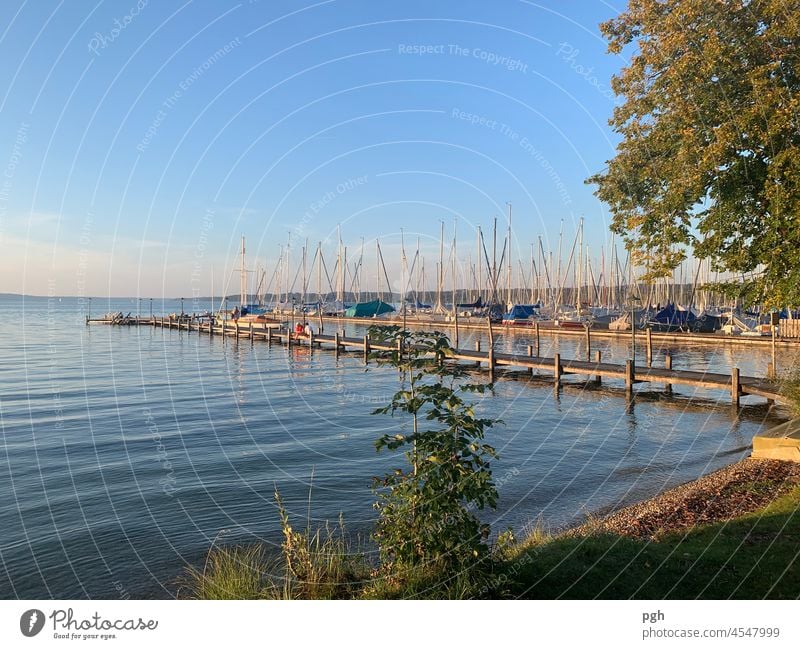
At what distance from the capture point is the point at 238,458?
58.2 feet

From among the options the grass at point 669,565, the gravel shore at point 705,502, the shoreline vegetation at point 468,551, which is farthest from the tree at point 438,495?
the gravel shore at point 705,502

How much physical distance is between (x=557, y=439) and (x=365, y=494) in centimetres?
912

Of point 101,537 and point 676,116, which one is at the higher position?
point 676,116

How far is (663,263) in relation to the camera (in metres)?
13.1

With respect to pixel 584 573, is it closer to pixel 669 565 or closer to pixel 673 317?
pixel 669 565

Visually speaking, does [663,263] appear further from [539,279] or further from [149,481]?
[539,279]

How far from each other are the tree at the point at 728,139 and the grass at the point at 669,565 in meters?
5.71

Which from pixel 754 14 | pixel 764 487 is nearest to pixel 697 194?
pixel 754 14

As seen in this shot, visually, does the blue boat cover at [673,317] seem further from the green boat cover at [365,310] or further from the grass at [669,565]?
the grass at [669,565]

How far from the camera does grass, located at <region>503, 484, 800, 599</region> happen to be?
6.20 m

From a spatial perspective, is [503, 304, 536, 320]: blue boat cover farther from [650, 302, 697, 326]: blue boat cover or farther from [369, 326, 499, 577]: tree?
[369, 326, 499, 577]: tree

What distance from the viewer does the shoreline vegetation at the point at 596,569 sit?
19.2 feet

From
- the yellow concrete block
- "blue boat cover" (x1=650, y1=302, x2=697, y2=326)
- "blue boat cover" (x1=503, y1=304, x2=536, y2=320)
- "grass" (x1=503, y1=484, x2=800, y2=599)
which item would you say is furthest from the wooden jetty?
"blue boat cover" (x1=503, y1=304, x2=536, y2=320)
